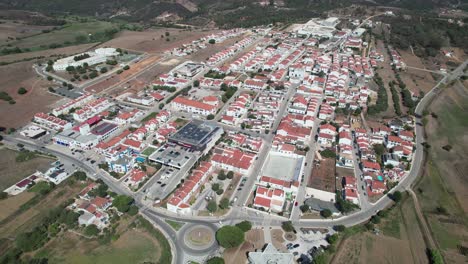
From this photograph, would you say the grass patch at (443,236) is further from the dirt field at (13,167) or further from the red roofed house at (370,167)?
the dirt field at (13,167)

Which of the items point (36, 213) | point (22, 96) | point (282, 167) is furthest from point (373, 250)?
point (22, 96)

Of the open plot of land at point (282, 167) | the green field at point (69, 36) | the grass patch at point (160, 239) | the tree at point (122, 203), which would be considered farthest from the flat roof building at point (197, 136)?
the green field at point (69, 36)

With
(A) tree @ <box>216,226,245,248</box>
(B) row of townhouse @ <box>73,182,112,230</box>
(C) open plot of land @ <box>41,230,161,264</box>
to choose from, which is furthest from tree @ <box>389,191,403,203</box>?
(B) row of townhouse @ <box>73,182,112,230</box>

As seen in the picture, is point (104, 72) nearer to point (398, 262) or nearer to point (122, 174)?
point (122, 174)

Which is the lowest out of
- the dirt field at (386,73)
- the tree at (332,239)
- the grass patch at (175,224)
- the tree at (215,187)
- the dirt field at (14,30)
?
the dirt field at (386,73)

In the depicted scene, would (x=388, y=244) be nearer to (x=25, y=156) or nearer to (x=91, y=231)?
(x=91, y=231)
